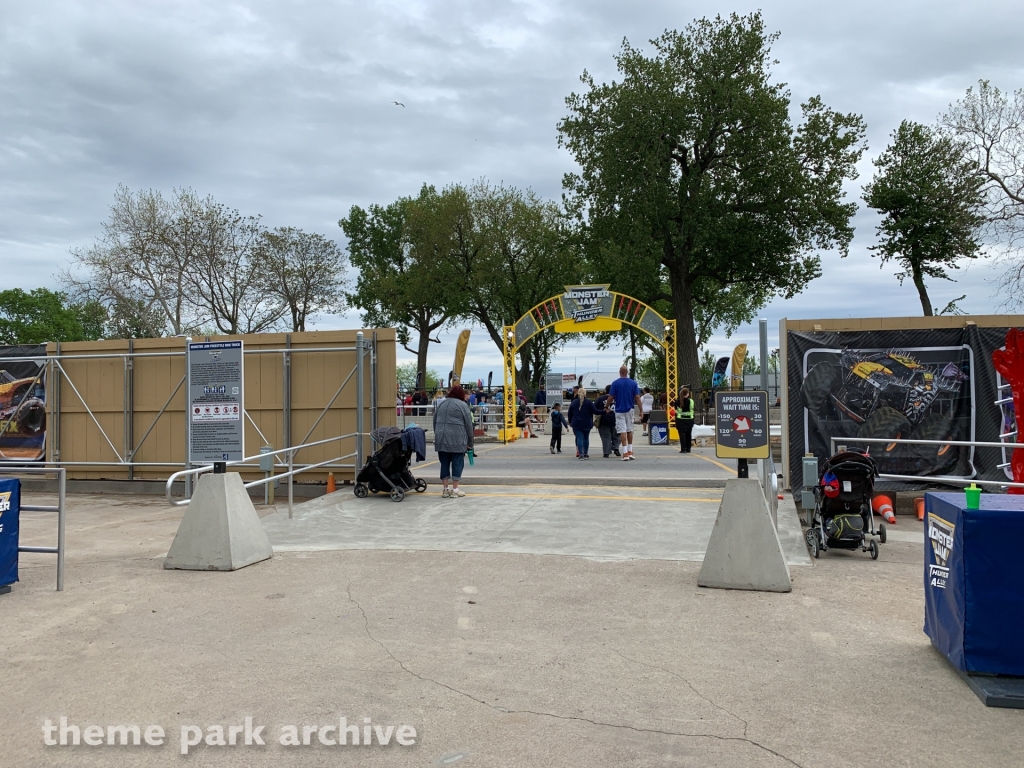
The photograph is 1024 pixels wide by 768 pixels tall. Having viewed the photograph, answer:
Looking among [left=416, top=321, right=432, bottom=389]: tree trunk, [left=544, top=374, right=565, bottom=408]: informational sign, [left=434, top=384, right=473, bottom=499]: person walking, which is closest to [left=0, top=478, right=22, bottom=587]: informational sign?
[left=434, top=384, right=473, bottom=499]: person walking

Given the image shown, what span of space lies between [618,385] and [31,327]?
261 ft

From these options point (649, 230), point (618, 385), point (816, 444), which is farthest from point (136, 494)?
point (649, 230)

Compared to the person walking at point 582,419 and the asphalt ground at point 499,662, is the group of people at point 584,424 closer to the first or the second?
the person walking at point 582,419

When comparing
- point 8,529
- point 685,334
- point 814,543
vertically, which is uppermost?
point 685,334

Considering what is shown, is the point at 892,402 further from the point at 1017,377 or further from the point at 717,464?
the point at 717,464

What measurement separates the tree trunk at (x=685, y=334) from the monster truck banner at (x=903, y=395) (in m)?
22.4

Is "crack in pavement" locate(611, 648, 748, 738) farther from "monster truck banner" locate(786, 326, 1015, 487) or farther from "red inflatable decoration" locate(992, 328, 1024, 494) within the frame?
"monster truck banner" locate(786, 326, 1015, 487)

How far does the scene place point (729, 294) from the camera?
57938 millimetres

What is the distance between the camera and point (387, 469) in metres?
12.2

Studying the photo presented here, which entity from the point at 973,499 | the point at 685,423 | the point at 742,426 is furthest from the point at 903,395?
the point at 685,423

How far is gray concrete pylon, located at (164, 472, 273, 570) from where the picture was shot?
25.7 ft

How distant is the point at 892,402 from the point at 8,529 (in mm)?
11454

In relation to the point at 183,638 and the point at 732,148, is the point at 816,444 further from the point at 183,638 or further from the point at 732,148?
the point at 732,148

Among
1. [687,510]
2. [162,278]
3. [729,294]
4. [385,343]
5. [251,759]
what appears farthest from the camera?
[729,294]
